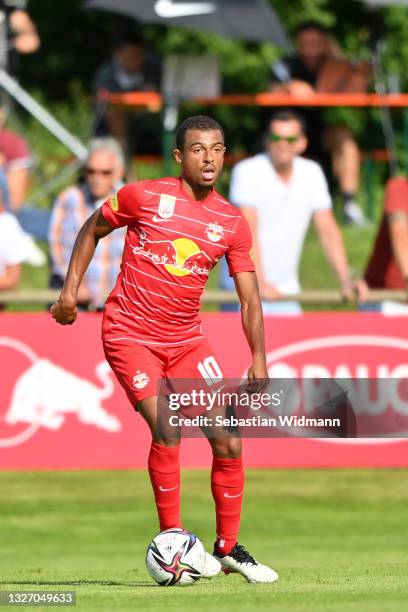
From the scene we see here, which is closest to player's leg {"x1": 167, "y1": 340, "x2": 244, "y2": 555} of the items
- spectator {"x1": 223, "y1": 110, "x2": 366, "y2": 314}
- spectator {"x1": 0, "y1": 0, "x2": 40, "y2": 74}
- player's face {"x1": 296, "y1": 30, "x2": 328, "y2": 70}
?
spectator {"x1": 223, "y1": 110, "x2": 366, "y2": 314}

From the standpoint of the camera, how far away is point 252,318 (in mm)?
8188

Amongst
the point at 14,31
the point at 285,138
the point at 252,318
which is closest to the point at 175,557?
the point at 252,318

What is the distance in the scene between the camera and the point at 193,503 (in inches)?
485

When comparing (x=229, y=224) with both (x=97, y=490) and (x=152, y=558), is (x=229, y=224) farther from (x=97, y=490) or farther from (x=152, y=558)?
(x=97, y=490)

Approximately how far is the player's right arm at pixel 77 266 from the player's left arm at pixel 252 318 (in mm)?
697

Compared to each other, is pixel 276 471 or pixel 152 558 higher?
pixel 152 558

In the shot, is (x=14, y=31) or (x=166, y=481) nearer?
(x=166, y=481)

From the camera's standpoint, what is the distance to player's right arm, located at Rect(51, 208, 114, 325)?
8.13 meters

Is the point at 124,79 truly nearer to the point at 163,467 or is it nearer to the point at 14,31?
the point at 14,31

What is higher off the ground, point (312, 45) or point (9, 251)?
point (312, 45)

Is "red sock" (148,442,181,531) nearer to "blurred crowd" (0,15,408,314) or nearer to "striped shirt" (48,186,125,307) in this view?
"blurred crowd" (0,15,408,314)

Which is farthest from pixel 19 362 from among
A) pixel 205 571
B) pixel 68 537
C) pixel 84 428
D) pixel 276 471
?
pixel 205 571

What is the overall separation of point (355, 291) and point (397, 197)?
76cm

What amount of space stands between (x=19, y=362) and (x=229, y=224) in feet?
13.9
